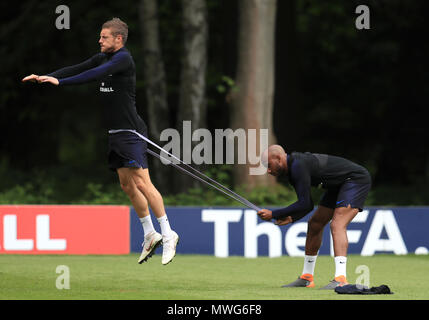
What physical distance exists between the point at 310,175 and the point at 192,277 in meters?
2.89

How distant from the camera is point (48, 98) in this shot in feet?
106

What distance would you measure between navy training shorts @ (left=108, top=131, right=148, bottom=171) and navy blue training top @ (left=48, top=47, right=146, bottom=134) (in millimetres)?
103

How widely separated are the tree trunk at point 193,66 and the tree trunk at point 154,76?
185 centimetres

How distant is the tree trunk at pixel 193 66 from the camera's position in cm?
2127

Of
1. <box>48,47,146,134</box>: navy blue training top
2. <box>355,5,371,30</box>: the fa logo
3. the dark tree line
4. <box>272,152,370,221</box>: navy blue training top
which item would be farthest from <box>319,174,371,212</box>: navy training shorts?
the dark tree line

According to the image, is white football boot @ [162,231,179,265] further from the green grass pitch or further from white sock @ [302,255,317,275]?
white sock @ [302,255,317,275]

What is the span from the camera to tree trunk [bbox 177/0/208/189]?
21266 mm

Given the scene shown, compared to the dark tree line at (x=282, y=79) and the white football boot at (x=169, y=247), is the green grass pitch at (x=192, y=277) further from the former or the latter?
the dark tree line at (x=282, y=79)

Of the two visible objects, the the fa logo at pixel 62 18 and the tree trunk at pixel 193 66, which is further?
the the fa logo at pixel 62 18

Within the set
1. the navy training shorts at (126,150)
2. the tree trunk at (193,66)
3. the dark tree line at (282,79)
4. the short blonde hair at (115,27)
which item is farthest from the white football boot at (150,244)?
the dark tree line at (282,79)

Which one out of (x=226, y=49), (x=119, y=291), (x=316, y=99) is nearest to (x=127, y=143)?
(x=119, y=291)

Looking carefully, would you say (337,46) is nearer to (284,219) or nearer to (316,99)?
(316,99)

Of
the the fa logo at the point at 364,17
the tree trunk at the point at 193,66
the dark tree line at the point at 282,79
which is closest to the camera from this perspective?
the the fa logo at the point at 364,17

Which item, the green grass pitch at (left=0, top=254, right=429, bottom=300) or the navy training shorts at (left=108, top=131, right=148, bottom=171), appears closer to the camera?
the green grass pitch at (left=0, top=254, right=429, bottom=300)
